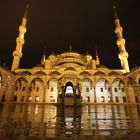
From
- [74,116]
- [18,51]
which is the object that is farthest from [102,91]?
[18,51]

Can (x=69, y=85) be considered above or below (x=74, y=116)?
above

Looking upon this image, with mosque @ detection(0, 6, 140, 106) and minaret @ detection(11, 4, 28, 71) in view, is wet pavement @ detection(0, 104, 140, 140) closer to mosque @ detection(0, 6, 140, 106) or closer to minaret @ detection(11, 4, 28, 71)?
mosque @ detection(0, 6, 140, 106)

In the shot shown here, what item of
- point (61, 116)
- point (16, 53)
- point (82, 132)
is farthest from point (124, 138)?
point (16, 53)

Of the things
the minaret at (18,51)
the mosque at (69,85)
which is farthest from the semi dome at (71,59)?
the minaret at (18,51)

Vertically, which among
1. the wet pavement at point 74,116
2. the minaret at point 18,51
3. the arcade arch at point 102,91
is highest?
the minaret at point 18,51

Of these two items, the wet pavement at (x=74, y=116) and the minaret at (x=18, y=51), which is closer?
the wet pavement at (x=74, y=116)

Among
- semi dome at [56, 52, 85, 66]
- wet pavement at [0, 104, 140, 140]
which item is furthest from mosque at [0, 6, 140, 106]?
semi dome at [56, 52, 85, 66]

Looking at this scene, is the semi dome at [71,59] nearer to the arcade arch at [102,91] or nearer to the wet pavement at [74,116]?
the arcade arch at [102,91]

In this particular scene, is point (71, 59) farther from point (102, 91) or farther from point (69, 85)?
Answer: point (102, 91)

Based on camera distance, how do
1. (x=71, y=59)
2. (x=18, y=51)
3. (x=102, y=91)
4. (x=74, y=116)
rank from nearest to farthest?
(x=74, y=116) < (x=102, y=91) < (x=18, y=51) < (x=71, y=59)

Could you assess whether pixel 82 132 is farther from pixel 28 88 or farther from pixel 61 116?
pixel 28 88

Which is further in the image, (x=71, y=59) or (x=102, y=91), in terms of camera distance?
(x=71, y=59)

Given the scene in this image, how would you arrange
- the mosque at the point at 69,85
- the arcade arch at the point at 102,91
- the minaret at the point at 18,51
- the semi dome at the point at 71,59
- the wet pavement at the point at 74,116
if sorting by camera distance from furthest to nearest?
1. the semi dome at the point at 71,59
2. the minaret at the point at 18,51
3. the arcade arch at the point at 102,91
4. the mosque at the point at 69,85
5. the wet pavement at the point at 74,116

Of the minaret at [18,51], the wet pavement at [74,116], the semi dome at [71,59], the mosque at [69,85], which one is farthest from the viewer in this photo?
the semi dome at [71,59]
